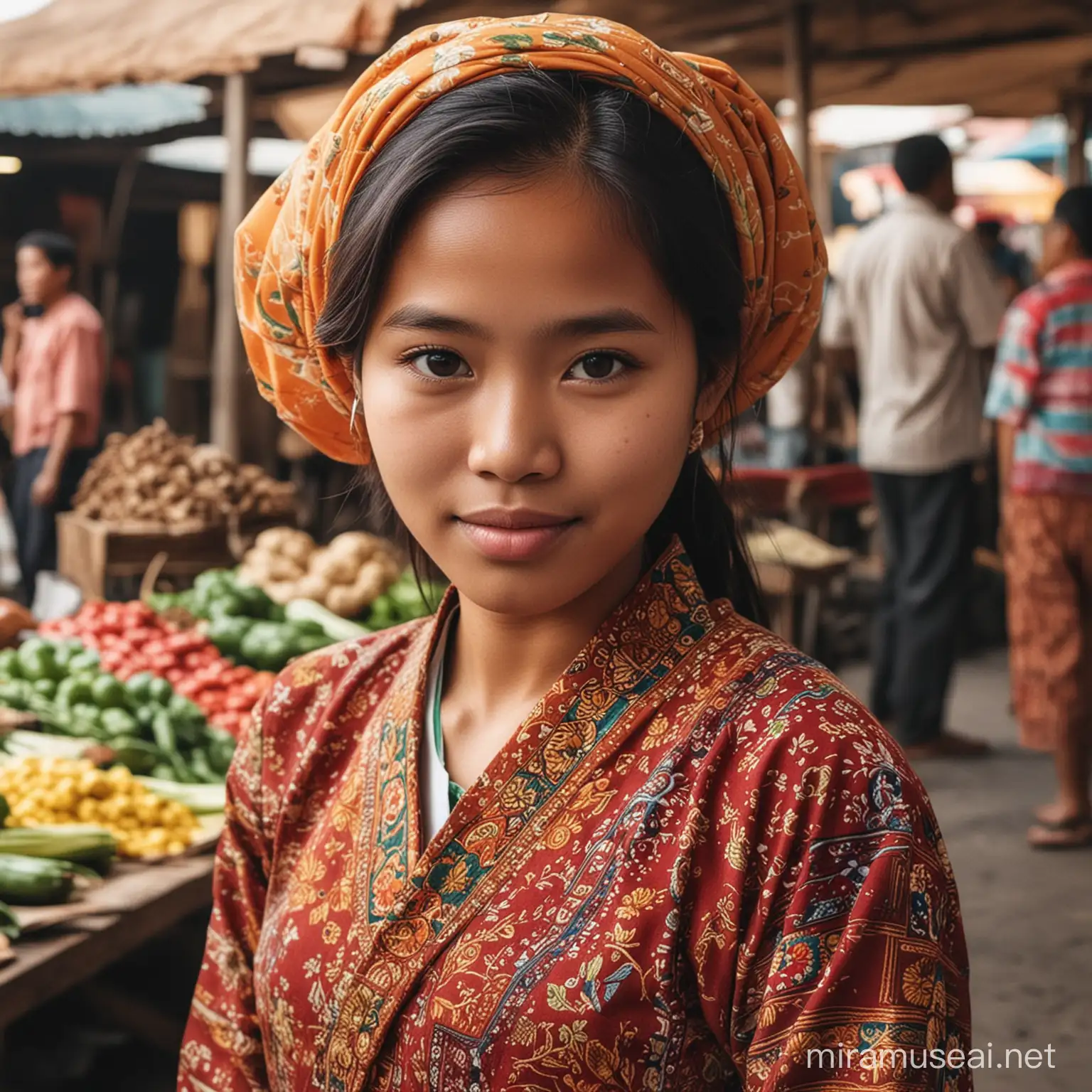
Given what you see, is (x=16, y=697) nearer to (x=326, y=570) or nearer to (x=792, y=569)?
(x=326, y=570)

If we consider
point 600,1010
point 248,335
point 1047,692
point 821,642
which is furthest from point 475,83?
→ point 821,642

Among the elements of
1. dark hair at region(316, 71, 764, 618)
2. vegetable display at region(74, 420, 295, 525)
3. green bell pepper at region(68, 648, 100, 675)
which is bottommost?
green bell pepper at region(68, 648, 100, 675)

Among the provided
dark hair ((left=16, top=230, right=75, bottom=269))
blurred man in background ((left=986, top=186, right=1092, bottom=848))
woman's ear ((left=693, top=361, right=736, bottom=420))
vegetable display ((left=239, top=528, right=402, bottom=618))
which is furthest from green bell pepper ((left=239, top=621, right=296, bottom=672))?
dark hair ((left=16, top=230, right=75, bottom=269))

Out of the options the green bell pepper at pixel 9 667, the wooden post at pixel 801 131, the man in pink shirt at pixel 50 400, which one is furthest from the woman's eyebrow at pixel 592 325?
the man in pink shirt at pixel 50 400

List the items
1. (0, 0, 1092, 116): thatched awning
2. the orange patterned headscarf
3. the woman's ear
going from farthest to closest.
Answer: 1. (0, 0, 1092, 116): thatched awning
2. the woman's ear
3. the orange patterned headscarf

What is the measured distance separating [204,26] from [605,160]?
212 inches

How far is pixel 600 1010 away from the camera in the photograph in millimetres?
1036

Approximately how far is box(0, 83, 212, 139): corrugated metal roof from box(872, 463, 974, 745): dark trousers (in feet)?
20.1

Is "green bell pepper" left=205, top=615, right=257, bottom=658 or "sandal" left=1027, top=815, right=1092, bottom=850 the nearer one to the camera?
"green bell pepper" left=205, top=615, right=257, bottom=658

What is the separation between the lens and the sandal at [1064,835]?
4.57 metres

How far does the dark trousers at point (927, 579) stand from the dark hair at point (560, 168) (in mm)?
4445

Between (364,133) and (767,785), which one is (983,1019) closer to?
(767,785)

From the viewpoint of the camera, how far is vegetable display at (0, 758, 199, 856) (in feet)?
9.05

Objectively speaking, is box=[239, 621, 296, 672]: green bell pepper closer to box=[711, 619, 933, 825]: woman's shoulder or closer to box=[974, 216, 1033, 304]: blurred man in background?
box=[711, 619, 933, 825]: woman's shoulder
